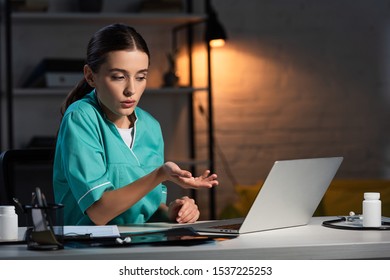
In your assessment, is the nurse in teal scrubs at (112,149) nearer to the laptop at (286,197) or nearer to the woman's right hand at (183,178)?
the woman's right hand at (183,178)

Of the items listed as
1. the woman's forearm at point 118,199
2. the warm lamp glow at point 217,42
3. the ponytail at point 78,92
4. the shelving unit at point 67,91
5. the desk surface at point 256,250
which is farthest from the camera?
the warm lamp glow at point 217,42

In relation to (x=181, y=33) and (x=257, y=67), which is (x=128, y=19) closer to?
(x=181, y=33)

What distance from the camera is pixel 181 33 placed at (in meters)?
4.80

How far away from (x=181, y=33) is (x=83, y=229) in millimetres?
3113

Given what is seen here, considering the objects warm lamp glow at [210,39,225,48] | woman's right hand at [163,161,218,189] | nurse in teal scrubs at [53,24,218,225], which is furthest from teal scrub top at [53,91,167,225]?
warm lamp glow at [210,39,225,48]

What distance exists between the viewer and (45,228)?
156cm

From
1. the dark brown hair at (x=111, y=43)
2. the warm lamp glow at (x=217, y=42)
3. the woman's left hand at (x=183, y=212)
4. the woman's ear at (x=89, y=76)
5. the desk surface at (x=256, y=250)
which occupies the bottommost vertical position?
the woman's left hand at (x=183, y=212)

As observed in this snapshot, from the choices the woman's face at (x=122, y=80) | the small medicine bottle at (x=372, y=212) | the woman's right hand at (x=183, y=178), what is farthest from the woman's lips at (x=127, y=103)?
the small medicine bottle at (x=372, y=212)

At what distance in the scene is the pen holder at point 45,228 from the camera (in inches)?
61.3

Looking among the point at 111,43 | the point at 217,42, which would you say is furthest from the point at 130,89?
the point at 217,42

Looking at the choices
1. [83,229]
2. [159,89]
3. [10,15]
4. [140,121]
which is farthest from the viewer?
[159,89]

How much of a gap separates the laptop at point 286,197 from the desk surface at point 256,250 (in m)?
0.05
